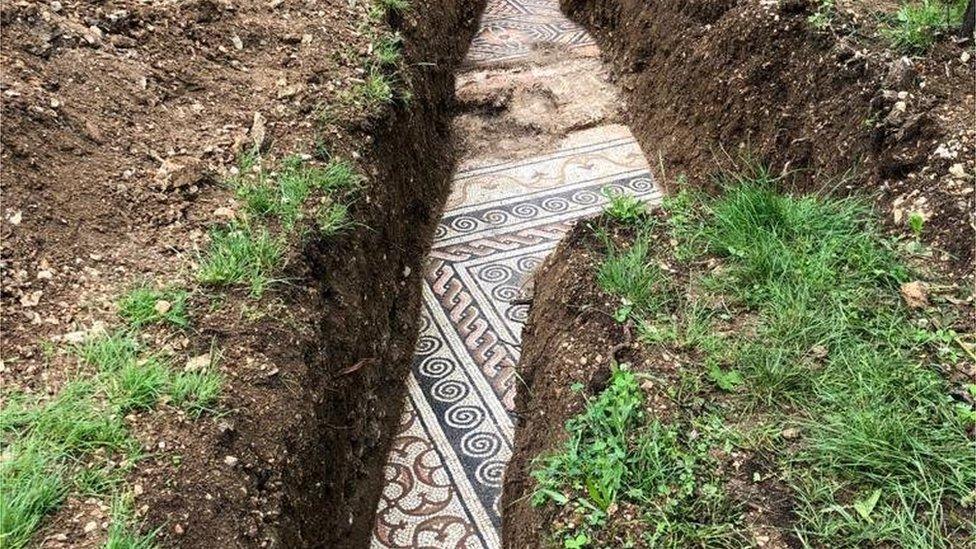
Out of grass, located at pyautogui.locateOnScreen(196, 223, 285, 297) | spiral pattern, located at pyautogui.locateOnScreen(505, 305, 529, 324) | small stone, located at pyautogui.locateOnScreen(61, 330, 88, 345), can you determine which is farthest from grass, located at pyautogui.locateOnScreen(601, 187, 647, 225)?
small stone, located at pyautogui.locateOnScreen(61, 330, 88, 345)

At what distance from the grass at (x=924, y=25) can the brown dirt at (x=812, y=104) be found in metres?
0.05

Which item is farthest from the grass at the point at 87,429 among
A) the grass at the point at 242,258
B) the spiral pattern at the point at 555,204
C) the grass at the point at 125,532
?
the spiral pattern at the point at 555,204

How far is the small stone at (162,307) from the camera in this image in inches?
88.0

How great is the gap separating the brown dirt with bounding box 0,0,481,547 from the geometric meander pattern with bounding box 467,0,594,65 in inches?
65.8

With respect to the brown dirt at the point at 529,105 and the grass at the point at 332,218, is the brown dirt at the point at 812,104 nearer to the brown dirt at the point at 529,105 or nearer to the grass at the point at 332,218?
the brown dirt at the point at 529,105

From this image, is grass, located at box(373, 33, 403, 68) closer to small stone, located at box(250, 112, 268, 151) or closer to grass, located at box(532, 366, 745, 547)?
small stone, located at box(250, 112, 268, 151)

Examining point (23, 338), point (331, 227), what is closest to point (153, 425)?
point (23, 338)

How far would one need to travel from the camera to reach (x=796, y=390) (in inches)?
84.7

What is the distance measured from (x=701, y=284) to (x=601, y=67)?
2742mm

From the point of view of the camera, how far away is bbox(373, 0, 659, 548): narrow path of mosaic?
2.65 meters

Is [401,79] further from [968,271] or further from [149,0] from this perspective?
[968,271]

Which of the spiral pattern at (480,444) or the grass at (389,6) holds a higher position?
the grass at (389,6)

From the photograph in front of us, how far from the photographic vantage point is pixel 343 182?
9.45 feet

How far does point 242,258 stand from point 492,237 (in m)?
1.48
